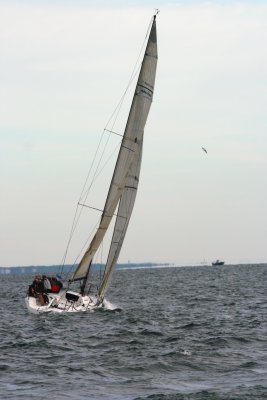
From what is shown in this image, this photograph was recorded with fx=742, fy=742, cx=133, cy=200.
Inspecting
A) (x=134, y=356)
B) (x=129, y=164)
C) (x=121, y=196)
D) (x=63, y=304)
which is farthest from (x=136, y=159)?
(x=134, y=356)

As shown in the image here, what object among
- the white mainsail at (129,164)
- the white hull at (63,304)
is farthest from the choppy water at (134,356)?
the white mainsail at (129,164)

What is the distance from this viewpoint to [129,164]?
1604 inches

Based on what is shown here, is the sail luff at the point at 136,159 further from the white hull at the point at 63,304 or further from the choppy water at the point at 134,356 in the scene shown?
the choppy water at the point at 134,356

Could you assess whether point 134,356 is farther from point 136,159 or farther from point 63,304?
point 136,159

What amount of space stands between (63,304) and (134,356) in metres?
15.3

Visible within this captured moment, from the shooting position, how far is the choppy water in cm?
1933

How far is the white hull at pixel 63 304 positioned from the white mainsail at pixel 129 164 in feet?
3.65

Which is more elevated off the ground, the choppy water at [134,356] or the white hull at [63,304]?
the white hull at [63,304]

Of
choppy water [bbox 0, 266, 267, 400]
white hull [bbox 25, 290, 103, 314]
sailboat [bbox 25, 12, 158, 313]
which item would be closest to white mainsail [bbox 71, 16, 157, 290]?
sailboat [bbox 25, 12, 158, 313]

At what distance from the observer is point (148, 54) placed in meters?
40.8

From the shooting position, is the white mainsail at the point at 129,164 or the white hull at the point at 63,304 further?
the white mainsail at the point at 129,164

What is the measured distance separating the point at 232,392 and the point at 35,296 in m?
23.9

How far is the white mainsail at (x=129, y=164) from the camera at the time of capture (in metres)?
40.6

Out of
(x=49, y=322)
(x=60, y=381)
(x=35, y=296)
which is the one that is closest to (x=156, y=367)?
(x=60, y=381)
